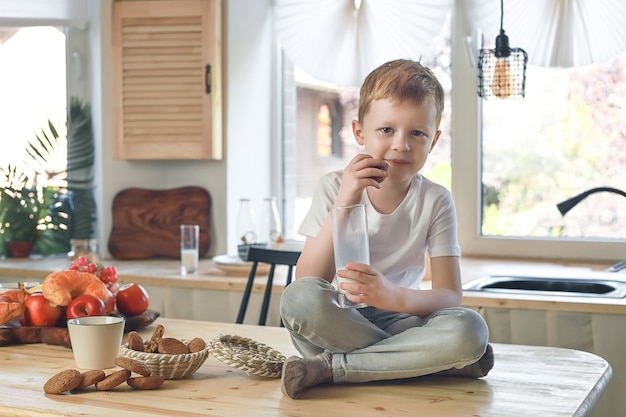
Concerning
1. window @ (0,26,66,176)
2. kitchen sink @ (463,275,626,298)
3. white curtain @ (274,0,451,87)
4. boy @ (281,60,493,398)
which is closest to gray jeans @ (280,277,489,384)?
boy @ (281,60,493,398)

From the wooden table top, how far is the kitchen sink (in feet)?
3.40

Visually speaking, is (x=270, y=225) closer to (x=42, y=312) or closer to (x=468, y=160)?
(x=468, y=160)

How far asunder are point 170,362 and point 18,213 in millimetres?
2254

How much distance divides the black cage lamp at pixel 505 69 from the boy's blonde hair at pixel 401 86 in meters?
1.43

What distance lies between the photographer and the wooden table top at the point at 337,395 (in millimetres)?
1274

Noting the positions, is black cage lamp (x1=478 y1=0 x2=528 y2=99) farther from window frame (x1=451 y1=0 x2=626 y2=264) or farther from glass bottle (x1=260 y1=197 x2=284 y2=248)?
glass bottle (x1=260 y1=197 x2=284 y2=248)

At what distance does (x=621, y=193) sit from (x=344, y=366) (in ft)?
5.73

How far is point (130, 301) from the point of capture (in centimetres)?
191

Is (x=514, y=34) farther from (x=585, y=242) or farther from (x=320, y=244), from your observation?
(x=320, y=244)

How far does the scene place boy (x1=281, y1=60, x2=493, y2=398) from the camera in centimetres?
141

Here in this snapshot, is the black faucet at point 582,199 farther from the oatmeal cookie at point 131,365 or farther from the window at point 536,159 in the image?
the oatmeal cookie at point 131,365

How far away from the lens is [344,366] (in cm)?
143

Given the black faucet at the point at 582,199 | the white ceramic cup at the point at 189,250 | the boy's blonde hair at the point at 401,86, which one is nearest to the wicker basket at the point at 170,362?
the boy's blonde hair at the point at 401,86

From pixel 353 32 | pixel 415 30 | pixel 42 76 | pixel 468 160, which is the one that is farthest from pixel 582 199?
pixel 42 76
